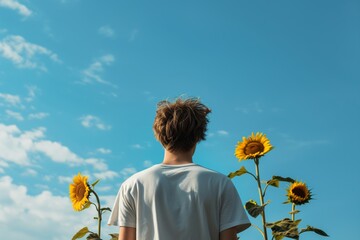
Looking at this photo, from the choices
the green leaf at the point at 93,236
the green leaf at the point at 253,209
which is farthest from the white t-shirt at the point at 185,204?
the green leaf at the point at 93,236

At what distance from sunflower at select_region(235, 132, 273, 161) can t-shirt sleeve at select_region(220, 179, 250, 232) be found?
8.27 feet

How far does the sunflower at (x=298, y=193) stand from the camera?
514cm

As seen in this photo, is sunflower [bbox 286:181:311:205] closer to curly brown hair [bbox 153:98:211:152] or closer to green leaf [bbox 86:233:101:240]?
green leaf [bbox 86:233:101:240]

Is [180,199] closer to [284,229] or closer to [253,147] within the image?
[284,229]

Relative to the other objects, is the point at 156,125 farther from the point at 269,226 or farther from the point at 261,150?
the point at 261,150

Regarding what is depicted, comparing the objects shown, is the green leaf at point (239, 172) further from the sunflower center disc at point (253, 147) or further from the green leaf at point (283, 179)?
the sunflower center disc at point (253, 147)

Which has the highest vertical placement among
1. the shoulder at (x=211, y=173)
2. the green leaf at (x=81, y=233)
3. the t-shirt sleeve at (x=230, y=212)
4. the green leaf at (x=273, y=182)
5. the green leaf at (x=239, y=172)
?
the green leaf at (x=239, y=172)

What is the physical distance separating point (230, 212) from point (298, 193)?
2770 millimetres

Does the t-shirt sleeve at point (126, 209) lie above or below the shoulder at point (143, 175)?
below

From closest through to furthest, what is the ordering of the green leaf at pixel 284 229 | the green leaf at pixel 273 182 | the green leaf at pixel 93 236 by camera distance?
1. the green leaf at pixel 284 229
2. the green leaf at pixel 93 236
3. the green leaf at pixel 273 182

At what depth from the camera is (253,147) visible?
205 inches

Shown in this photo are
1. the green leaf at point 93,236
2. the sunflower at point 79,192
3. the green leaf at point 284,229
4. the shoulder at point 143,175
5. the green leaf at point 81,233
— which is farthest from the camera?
the sunflower at point 79,192

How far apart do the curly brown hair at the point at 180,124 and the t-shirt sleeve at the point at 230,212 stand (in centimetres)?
32

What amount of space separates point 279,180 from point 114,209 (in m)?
2.33
